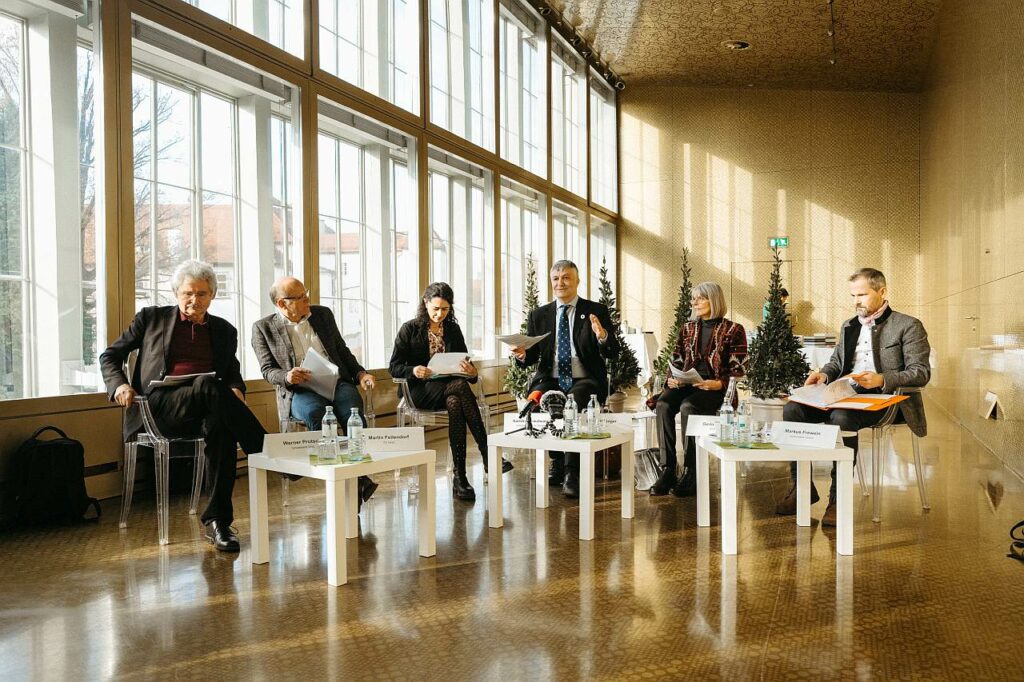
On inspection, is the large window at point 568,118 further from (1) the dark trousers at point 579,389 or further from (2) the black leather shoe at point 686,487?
(2) the black leather shoe at point 686,487

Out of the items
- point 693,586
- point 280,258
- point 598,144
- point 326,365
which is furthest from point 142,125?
point 598,144

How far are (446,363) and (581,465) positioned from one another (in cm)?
141

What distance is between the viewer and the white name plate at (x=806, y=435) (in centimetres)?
354

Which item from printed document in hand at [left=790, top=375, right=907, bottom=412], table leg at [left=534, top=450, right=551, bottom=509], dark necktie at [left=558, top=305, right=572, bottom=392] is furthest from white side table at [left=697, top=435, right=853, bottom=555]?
dark necktie at [left=558, top=305, right=572, bottom=392]

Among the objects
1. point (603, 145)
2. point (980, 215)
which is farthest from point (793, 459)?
point (603, 145)

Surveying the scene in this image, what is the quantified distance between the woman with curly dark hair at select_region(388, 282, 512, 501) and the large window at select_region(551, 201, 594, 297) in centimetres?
713

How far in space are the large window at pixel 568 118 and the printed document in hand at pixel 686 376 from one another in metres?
7.29

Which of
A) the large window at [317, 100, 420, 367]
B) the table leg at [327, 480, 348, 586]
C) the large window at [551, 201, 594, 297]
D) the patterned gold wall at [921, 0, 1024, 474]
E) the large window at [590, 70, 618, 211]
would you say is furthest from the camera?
the large window at [590, 70, 618, 211]

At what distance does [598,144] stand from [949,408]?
23.3ft

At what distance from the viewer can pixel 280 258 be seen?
643cm

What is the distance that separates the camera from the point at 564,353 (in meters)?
5.31

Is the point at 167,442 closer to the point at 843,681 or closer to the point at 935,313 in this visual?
the point at 843,681

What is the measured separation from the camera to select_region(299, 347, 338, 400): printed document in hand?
4.40 meters

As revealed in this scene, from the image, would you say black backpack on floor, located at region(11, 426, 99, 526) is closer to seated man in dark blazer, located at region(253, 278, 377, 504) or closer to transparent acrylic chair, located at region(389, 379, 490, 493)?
seated man in dark blazer, located at region(253, 278, 377, 504)
